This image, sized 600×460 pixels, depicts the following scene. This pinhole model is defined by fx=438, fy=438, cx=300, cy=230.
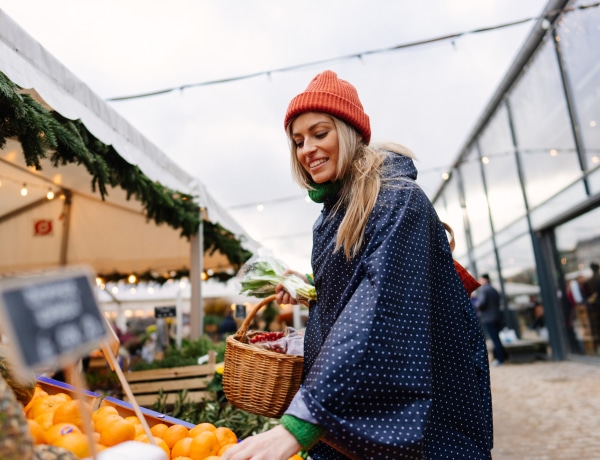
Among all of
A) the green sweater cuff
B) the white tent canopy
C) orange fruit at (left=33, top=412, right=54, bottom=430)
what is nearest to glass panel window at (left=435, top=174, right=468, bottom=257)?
the white tent canopy

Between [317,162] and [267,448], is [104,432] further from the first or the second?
[317,162]

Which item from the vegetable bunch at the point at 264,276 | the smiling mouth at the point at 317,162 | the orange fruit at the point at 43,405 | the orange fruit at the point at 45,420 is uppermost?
the smiling mouth at the point at 317,162

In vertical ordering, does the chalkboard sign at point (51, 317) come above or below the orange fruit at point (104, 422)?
above

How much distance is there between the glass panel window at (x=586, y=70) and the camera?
8.05 meters

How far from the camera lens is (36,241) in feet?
19.8

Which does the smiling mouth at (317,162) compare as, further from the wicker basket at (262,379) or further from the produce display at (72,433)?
the produce display at (72,433)

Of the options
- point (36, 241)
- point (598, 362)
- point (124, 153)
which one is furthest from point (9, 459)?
point (598, 362)

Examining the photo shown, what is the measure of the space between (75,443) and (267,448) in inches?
18.9

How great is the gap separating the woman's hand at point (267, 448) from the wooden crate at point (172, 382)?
9.38 feet

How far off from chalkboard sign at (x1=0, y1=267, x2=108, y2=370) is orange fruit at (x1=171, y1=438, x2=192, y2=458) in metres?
0.83

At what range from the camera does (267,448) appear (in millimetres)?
880

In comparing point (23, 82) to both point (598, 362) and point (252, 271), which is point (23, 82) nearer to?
point (252, 271)

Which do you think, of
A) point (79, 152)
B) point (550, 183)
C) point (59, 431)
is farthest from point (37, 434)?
point (550, 183)

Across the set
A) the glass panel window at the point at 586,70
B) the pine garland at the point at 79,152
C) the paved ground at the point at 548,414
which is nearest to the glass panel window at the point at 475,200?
the glass panel window at the point at 586,70
